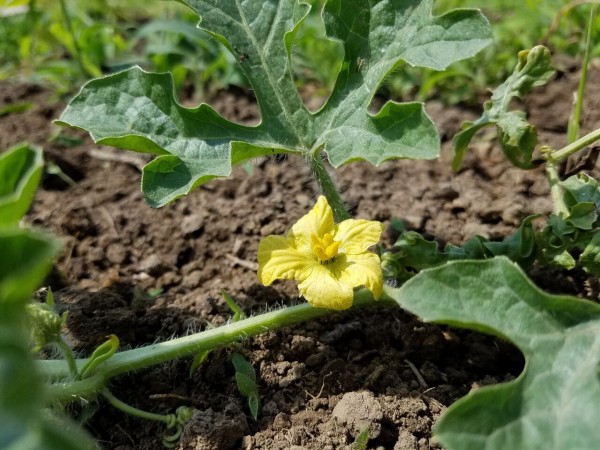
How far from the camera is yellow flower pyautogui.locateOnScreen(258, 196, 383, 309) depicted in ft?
6.78

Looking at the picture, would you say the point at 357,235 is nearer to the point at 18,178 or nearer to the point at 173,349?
the point at 173,349

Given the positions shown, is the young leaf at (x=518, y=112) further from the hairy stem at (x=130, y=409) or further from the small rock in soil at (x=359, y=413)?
the hairy stem at (x=130, y=409)

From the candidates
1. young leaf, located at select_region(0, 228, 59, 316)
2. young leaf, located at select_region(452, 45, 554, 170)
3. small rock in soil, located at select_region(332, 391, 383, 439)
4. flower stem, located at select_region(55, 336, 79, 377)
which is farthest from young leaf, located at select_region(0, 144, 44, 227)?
young leaf, located at select_region(452, 45, 554, 170)

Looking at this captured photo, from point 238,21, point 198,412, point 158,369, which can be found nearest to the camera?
point 198,412

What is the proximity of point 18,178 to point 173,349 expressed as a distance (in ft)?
2.88

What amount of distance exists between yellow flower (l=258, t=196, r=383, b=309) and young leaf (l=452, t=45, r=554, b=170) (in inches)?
21.9

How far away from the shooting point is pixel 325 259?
2.18 metres

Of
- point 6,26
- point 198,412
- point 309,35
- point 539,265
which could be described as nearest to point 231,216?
point 198,412

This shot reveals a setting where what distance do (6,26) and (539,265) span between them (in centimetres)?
443

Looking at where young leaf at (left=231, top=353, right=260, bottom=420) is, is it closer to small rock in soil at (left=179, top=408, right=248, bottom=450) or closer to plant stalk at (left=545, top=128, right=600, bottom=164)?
small rock in soil at (left=179, top=408, right=248, bottom=450)

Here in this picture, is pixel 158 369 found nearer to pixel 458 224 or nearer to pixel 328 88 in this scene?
pixel 458 224

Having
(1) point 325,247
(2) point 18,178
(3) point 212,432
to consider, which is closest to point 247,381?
(3) point 212,432

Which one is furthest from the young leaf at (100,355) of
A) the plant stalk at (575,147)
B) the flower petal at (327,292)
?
the plant stalk at (575,147)

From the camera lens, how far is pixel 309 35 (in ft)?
13.8
